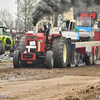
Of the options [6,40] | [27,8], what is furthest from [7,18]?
[6,40]

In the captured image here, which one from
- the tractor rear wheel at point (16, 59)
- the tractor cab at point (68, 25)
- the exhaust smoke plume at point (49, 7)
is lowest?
the tractor rear wheel at point (16, 59)

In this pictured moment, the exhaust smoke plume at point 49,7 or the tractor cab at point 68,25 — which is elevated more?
the exhaust smoke plume at point 49,7

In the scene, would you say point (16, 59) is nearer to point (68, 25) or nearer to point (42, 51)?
point (42, 51)

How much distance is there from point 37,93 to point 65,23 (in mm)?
15169

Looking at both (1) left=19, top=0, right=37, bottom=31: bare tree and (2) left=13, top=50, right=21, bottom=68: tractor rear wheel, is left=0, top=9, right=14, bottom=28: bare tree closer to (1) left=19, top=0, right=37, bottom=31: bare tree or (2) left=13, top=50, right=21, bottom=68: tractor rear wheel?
(1) left=19, top=0, right=37, bottom=31: bare tree

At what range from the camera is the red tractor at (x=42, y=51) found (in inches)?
557

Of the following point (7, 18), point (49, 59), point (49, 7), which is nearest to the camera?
point (49, 59)

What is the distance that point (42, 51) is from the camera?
47.5ft

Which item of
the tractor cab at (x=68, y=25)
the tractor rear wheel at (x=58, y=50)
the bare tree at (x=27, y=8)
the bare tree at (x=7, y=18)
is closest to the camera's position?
the tractor rear wheel at (x=58, y=50)

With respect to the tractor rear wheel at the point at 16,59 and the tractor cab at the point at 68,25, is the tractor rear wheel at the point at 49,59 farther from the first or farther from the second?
the tractor cab at the point at 68,25

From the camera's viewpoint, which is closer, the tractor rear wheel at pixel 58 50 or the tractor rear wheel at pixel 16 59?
the tractor rear wheel at pixel 16 59

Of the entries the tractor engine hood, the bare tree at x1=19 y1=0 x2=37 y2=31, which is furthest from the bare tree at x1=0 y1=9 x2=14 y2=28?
the tractor engine hood

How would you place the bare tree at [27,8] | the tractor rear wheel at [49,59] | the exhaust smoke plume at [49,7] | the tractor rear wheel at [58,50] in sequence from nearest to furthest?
the tractor rear wheel at [49,59] < the tractor rear wheel at [58,50] < the exhaust smoke plume at [49,7] < the bare tree at [27,8]

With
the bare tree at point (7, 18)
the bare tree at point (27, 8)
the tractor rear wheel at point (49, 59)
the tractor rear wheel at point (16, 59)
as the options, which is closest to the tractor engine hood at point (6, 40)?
the tractor rear wheel at point (16, 59)
